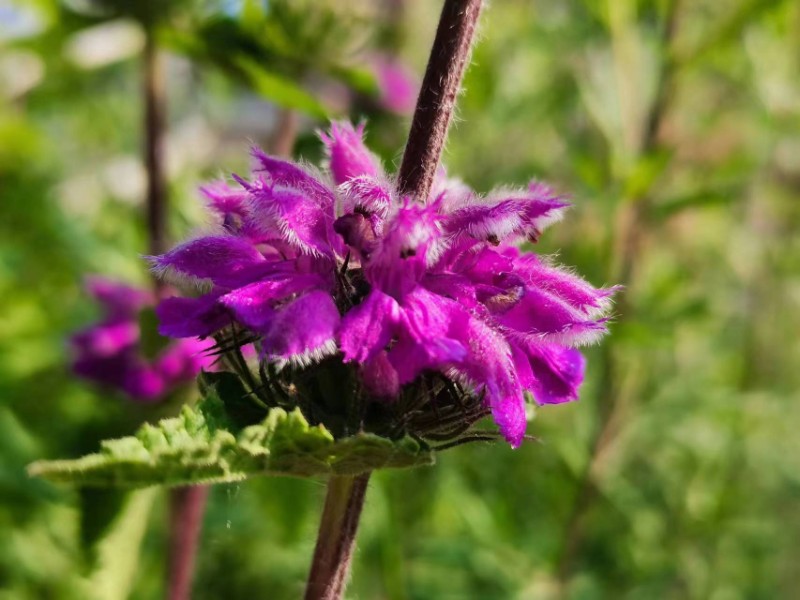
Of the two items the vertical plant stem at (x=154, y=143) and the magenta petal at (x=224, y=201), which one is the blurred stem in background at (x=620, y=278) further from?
the magenta petal at (x=224, y=201)

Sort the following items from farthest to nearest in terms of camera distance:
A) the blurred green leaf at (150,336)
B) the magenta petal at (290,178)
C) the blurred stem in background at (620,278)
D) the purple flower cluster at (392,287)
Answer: the blurred stem in background at (620,278), the blurred green leaf at (150,336), the magenta petal at (290,178), the purple flower cluster at (392,287)

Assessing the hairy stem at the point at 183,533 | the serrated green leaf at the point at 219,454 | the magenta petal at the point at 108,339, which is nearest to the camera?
the serrated green leaf at the point at 219,454

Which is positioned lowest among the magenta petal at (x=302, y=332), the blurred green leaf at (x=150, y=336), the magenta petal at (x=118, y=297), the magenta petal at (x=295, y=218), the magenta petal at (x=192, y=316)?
the magenta petal at (x=302, y=332)

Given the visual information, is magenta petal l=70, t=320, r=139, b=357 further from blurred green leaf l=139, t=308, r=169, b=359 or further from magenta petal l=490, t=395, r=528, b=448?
magenta petal l=490, t=395, r=528, b=448

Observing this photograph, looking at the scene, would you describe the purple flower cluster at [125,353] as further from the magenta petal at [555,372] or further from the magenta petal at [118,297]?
the magenta petal at [555,372]

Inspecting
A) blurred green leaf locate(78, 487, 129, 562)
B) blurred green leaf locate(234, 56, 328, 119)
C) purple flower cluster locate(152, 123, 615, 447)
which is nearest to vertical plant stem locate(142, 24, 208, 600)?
blurred green leaf locate(78, 487, 129, 562)

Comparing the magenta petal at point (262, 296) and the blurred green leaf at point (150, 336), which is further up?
the blurred green leaf at point (150, 336)

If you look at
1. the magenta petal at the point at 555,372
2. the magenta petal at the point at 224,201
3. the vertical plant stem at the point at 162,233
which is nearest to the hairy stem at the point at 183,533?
the vertical plant stem at the point at 162,233

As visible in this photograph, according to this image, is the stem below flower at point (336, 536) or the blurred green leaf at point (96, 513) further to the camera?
the blurred green leaf at point (96, 513)
